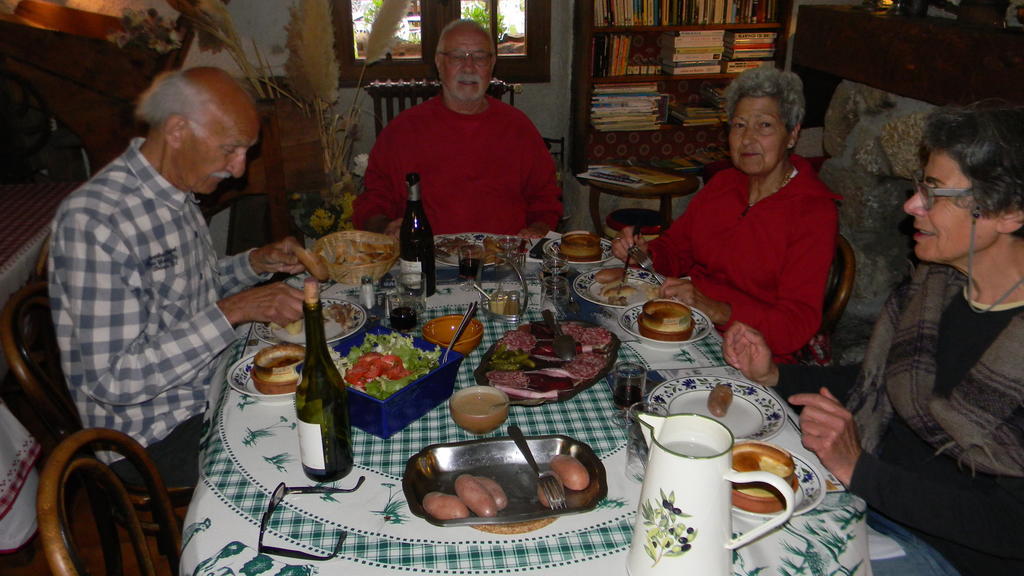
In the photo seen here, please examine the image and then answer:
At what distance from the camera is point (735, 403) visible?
5.46 feet

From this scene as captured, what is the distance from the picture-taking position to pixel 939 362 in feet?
5.65

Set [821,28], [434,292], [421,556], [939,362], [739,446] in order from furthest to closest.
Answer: [821,28] < [434,292] < [939,362] < [739,446] < [421,556]

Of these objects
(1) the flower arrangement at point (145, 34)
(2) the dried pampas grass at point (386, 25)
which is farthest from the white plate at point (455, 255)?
(1) the flower arrangement at point (145, 34)

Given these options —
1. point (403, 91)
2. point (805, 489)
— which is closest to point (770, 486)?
point (805, 489)

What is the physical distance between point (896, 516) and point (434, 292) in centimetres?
138

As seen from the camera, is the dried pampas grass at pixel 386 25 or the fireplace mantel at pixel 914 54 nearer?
the fireplace mantel at pixel 914 54

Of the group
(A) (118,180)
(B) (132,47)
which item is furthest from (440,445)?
(B) (132,47)

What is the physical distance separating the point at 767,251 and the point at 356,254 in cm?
135

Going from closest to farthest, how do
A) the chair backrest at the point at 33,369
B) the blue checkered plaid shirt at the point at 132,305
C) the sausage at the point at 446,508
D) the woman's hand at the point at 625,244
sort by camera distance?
the sausage at the point at 446,508 < the blue checkered plaid shirt at the point at 132,305 < the chair backrest at the point at 33,369 < the woman's hand at the point at 625,244

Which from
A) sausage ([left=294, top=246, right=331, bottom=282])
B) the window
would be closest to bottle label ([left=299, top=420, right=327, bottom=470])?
sausage ([left=294, top=246, right=331, bottom=282])

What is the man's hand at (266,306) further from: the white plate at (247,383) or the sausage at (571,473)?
the sausage at (571,473)

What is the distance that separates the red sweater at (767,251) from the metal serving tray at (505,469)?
40.3 inches

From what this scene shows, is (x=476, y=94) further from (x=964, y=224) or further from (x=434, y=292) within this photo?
(x=964, y=224)

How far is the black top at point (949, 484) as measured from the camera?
1388mm
